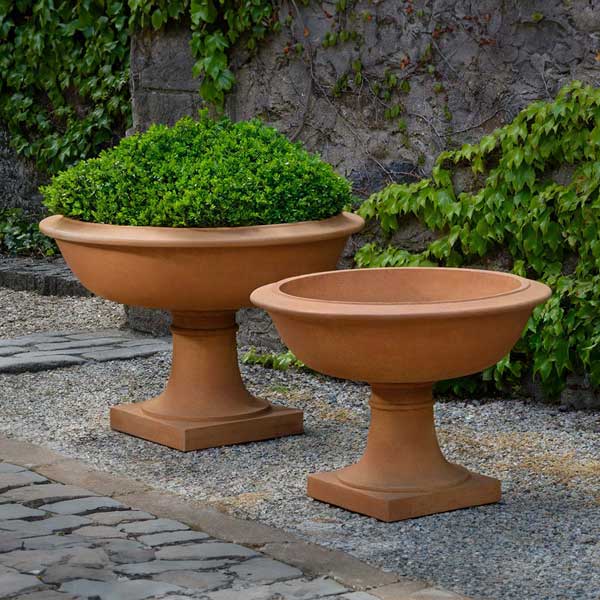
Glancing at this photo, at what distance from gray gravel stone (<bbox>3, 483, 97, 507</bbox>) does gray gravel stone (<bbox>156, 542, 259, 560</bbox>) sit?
25.0 inches

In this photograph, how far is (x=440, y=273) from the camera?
4434 mm

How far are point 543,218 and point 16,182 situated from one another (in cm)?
492

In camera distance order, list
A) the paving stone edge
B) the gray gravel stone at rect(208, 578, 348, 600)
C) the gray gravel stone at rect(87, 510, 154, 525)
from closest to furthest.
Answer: the gray gravel stone at rect(208, 578, 348, 600) → the paving stone edge → the gray gravel stone at rect(87, 510, 154, 525)

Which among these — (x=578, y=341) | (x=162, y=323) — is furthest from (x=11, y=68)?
(x=578, y=341)

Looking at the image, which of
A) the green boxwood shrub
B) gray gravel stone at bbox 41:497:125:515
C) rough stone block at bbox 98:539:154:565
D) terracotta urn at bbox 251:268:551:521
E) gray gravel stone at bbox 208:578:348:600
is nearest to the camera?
gray gravel stone at bbox 208:578:348:600

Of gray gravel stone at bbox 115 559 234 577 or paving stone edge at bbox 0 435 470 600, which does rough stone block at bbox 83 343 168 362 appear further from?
gray gravel stone at bbox 115 559 234 577

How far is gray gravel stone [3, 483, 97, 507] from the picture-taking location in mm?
4188

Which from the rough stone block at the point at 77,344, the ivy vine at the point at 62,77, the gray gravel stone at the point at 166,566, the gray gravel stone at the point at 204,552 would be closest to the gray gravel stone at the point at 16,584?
the gray gravel stone at the point at 166,566

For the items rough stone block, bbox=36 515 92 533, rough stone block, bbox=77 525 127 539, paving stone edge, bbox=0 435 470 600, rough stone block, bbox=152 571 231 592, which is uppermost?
rough stone block, bbox=152 571 231 592

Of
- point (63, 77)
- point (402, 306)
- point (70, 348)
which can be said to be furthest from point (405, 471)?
point (63, 77)

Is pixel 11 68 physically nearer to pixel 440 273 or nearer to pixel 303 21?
pixel 303 21

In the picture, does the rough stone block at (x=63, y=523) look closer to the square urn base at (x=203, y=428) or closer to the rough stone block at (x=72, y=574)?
the rough stone block at (x=72, y=574)

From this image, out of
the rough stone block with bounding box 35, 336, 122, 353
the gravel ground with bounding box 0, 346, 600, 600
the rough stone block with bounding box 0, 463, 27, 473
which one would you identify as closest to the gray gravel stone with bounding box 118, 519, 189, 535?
the gravel ground with bounding box 0, 346, 600, 600

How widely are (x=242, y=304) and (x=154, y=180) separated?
0.55 meters
